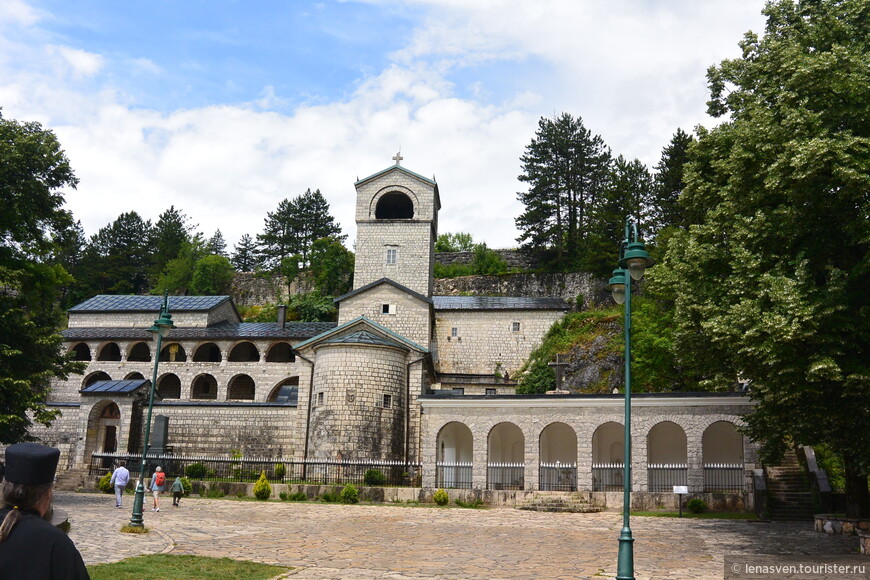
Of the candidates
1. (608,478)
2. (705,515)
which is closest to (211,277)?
(608,478)

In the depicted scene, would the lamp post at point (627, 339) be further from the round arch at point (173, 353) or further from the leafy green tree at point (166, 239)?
the leafy green tree at point (166, 239)

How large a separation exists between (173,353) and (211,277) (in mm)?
16729

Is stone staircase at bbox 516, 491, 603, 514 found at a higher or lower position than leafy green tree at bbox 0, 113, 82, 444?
lower

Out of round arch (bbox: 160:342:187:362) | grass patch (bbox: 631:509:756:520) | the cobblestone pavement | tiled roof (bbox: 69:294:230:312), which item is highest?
tiled roof (bbox: 69:294:230:312)

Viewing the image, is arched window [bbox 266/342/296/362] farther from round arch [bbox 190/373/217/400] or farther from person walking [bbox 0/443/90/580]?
person walking [bbox 0/443/90/580]

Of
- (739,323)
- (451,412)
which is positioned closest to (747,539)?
(739,323)

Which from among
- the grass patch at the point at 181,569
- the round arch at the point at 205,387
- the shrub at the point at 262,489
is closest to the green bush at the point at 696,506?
the shrub at the point at 262,489

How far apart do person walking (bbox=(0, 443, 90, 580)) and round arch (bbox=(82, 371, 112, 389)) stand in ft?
148

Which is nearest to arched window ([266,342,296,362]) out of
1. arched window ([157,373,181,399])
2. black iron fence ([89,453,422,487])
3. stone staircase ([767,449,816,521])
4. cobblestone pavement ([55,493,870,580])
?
arched window ([157,373,181,399])

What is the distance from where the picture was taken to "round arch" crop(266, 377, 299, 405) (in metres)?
39.8

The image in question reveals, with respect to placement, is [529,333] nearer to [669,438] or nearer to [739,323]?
[669,438]

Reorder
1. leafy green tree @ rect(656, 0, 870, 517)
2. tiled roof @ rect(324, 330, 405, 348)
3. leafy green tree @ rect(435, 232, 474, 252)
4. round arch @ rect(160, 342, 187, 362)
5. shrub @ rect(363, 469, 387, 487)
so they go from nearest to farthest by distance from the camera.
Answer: leafy green tree @ rect(656, 0, 870, 517)
shrub @ rect(363, 469, 387, 487)
tiled roof @ rect(324, 330, 405, 348)
round arch @ rect(160, 342, 187, 362)
leafy green tree @ rect(435, 232, 474, 252)

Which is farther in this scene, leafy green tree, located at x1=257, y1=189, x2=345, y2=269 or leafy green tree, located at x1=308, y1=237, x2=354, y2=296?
leafy green tree, located at x1=257, y1=189, x2=345, y2=269

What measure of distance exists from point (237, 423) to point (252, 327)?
14704mm
